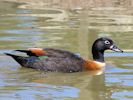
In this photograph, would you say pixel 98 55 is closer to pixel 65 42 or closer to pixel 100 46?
pixel 100 46

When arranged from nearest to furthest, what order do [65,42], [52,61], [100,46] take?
[52,61]
[100,46]
[65,42]

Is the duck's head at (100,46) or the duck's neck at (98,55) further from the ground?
the duck's head at (100,46)

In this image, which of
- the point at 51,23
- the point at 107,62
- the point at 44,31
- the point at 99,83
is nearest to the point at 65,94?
the point at 99,83

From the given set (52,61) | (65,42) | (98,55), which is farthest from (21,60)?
(65,42)

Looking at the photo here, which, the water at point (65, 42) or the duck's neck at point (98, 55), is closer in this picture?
the water at point (65, 42)

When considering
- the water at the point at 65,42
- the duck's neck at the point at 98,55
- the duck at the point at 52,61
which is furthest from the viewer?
the duck's neck at the point at 98,55

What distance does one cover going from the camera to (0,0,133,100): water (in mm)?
11047

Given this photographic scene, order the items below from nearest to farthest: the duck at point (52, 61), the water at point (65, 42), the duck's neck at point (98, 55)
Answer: the water at point (65, 42) → the duck at point (52, 61) → the duck's neck at point (98, 55)

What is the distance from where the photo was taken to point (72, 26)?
18.4m

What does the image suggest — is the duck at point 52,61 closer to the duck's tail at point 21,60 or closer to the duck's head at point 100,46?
the duck's tail at point 21,60

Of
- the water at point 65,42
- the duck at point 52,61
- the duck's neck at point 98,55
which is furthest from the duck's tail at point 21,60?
the duck's neck at point 98,55

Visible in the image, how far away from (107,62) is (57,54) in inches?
51.3

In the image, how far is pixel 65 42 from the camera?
51.9ft

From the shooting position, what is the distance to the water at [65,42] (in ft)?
36.2
